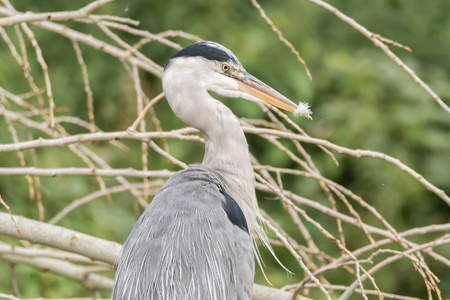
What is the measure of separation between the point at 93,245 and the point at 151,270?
12.1 inches

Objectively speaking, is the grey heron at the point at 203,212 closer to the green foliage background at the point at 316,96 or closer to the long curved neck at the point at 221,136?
the long curved neck at the point at 221,136

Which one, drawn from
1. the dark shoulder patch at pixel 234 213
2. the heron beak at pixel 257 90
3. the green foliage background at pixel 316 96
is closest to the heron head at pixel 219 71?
the heron beak at pixel 257 90

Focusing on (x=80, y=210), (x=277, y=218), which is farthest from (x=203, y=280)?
(x=277, y=218)

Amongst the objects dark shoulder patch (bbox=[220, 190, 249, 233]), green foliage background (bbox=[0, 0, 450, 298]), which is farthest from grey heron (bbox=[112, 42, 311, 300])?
green foliage background (bbox=[0, 0, 450, 298])

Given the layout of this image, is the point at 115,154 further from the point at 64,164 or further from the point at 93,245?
the point at 93,245

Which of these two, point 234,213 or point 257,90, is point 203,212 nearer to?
point 234,213

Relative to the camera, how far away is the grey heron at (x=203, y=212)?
2.18m

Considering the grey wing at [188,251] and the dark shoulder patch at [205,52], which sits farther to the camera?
the dark shoulder patch at [205,52]

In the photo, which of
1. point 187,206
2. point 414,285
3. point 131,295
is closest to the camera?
point 131,295

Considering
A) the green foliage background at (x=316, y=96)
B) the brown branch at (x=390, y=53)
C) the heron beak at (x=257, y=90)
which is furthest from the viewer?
the green foliage background at (x=316, y=96)

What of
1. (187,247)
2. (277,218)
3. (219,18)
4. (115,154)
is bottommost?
(187,247)

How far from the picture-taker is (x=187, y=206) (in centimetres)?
232

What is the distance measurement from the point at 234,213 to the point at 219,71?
538 mm

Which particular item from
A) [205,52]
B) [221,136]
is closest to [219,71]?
[205,52]
